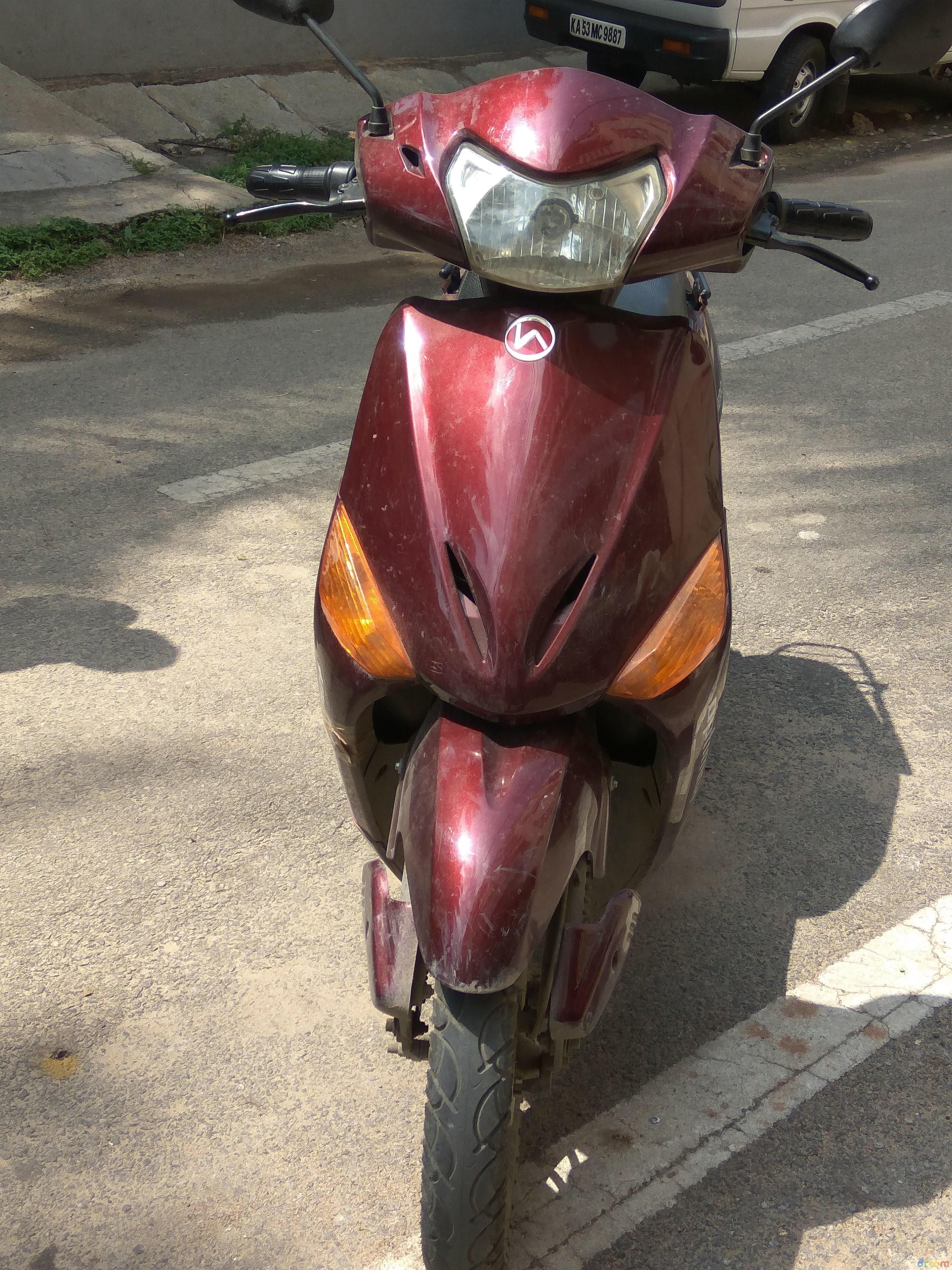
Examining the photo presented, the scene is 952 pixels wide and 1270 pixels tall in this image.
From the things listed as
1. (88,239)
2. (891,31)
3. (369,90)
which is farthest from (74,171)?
(891,31)

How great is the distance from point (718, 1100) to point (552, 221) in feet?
5.19

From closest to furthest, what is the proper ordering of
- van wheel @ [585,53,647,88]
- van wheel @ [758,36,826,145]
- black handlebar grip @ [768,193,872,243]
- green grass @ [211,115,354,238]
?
black handlebar grip @ [768,193,872,243]
green grass @ [211,115,354,238]
van wheel @ [758,36,826,145]
van wheel @ [585,53,647,88]

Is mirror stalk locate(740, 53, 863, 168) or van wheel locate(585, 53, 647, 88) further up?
mirror stalk locate(740, 53, 863, 168)

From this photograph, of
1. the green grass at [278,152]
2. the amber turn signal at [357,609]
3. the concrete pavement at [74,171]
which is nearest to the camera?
the amber turn signal at [357,609]

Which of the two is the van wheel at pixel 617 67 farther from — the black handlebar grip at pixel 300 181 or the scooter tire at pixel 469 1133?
the scooter tire at pixel 469 1133

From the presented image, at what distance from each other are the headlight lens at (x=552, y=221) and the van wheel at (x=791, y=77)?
29.6 ft

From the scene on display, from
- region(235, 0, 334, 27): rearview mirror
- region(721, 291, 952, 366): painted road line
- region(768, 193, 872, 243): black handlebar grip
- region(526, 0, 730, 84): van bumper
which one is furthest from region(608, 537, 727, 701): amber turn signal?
region(526, 0, 730, 84): van bumper

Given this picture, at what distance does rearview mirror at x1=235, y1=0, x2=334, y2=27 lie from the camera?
235cm

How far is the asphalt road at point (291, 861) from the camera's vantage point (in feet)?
7.00

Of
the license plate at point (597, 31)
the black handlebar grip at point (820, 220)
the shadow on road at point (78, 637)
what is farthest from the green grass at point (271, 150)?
the black handlebar grip at point (820, 220)

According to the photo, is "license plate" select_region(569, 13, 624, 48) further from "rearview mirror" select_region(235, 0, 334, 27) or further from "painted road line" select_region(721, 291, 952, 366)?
"rearview mirror" select_region(235, 0, 334, 27)

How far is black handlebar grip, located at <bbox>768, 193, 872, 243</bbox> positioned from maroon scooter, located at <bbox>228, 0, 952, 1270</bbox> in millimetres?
56

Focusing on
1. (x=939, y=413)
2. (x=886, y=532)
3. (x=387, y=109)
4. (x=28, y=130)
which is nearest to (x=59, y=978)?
(x=387, y=109)

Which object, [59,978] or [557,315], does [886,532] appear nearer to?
[557,315]
